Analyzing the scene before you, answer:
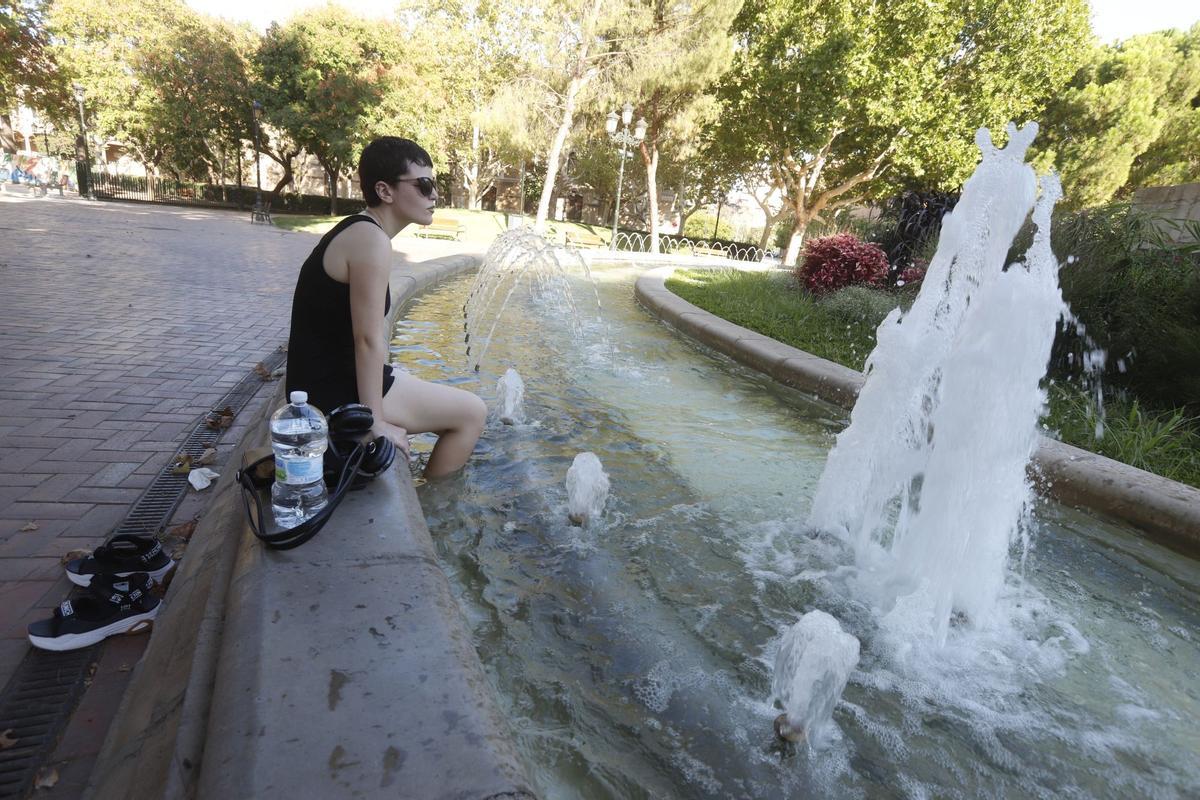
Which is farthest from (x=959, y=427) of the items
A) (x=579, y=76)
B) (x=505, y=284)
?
(x=579, y=76)

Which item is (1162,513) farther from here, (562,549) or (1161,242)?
(1161,242)

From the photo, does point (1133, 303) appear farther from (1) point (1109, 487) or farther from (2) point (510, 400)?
(2) point (510, 400)

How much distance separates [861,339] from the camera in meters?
8.02

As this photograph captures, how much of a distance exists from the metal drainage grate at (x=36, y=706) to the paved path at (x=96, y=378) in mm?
51

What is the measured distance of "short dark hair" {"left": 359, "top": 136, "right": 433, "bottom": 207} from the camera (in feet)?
8.49

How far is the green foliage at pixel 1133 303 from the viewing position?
557cm

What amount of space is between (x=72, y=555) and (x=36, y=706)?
2.58 ft

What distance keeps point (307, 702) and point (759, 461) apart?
3282 millimetres

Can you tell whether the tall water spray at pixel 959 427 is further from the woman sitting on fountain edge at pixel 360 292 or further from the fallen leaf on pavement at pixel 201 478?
the fallen leaf on pavement at pixel 201 478

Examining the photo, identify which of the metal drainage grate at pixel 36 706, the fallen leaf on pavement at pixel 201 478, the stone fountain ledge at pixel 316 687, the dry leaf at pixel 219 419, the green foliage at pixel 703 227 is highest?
the green foliage at pixel 703 227

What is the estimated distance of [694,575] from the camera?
2719 millimetres

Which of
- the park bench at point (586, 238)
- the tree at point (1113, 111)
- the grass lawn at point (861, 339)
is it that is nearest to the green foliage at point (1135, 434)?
the grass lawn at point (861, 339)

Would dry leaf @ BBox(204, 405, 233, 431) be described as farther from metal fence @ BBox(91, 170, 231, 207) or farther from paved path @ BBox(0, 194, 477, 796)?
metal fence @ BBox(91, 170, 231, 207)

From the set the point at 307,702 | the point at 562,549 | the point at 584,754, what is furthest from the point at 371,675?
the point at 562,549
